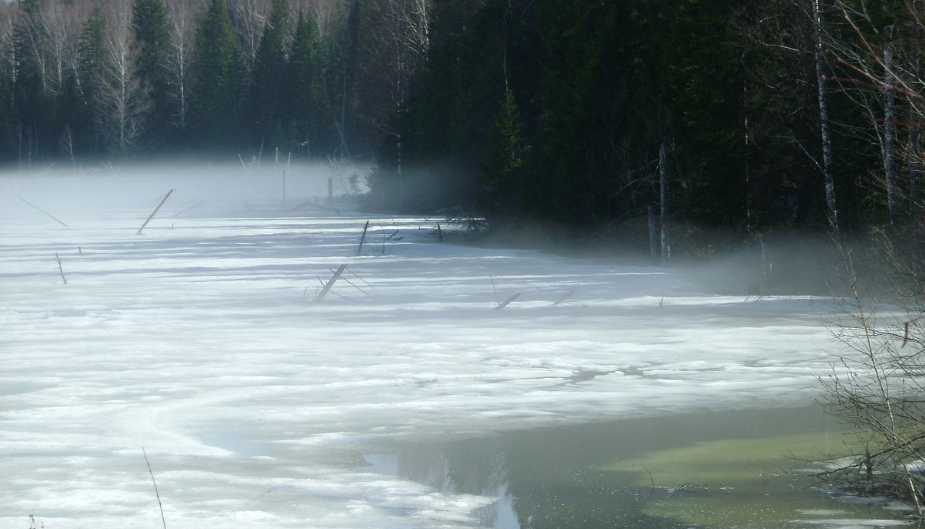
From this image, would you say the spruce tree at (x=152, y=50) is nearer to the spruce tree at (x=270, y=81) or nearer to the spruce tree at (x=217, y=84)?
the spruce tree at (x=217, y=84)

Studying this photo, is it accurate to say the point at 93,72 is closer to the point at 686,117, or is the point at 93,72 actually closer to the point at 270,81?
the point at 270,81

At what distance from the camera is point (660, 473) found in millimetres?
7773

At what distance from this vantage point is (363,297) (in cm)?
1817

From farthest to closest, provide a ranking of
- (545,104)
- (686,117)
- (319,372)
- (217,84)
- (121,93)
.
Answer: (217,84), (121,93), (545,104), (686,117), (319,372)

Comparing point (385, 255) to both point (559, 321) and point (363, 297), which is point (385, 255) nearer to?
point (363, 297)

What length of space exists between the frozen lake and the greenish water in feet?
0.99

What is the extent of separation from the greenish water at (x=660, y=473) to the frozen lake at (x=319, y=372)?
0.99 ft

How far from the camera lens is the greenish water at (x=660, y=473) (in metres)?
6.75

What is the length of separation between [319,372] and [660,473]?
4602mm

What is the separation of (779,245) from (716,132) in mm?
2900

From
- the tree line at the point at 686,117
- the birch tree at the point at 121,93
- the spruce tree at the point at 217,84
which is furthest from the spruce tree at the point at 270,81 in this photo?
the tree line at the point at 686,117

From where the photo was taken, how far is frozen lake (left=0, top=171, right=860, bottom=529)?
7.25m

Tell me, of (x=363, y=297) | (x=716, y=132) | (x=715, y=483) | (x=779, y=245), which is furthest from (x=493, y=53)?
(x=715, y=483)

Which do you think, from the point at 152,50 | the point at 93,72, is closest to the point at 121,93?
the point at 93,72
